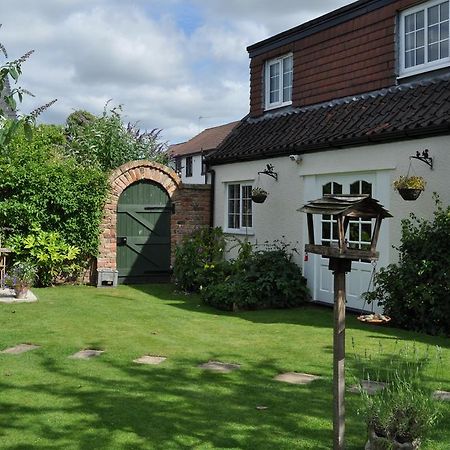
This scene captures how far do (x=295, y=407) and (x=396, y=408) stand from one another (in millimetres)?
1422

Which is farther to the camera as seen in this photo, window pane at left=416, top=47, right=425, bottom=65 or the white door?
window pane at left=416, top=47, right=425, bottom=65

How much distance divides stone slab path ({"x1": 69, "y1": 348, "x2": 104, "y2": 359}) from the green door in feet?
25.4

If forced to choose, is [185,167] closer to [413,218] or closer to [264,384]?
[413,218]

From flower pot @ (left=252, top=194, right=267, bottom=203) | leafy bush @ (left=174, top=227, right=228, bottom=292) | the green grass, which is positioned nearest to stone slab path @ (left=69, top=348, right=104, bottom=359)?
the green grass

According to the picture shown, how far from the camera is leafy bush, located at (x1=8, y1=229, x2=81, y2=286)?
1350 centimetres

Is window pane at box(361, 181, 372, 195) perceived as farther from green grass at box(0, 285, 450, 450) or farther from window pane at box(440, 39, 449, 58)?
window pane at box(440, 39, 449, 58)

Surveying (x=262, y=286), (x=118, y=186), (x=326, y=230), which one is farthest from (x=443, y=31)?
(x=118, y=186)

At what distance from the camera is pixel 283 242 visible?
43.3 ft

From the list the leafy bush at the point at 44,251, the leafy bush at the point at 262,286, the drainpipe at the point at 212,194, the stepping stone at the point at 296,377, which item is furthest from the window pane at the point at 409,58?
the leafy bush at the point at 44,251

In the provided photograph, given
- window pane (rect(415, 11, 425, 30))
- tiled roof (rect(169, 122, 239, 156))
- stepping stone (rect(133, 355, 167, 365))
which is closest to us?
stepping stone (rect(133, 355, 167, 365))

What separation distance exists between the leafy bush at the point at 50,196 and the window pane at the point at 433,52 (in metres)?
7.76

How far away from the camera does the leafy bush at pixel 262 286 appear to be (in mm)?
11633

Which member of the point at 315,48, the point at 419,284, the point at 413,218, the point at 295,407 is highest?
the point at 315,48

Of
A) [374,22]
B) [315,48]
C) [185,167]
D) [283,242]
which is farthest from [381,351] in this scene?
[185,167]
